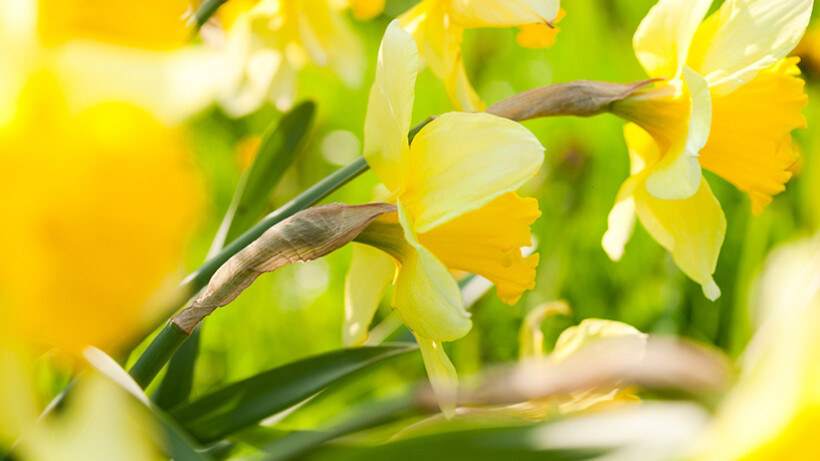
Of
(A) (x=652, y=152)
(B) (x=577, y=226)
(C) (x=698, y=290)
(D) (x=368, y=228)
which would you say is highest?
(D) (x=368, y=228)

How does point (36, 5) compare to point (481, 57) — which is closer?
point (36, 5)

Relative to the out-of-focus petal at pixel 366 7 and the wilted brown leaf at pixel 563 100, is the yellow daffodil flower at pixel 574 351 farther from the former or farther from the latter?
the out-of-focus petal at pixel 366 7

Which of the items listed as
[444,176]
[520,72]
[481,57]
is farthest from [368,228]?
[481,57]

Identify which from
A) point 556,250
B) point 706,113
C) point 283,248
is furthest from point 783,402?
point 556,250

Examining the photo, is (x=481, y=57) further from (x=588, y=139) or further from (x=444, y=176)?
(x=444, y=176)

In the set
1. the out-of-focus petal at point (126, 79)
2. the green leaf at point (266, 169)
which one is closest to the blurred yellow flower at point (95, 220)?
the out-of-focus petal at point (126, 79)

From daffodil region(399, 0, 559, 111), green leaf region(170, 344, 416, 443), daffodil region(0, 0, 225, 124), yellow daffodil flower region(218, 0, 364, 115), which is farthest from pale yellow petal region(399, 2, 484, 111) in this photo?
daffodil region(0, 0, 225, 124)

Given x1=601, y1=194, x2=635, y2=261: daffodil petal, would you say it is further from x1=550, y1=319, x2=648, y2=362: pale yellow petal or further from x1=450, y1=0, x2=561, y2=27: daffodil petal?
x1=450, y1=0, x2=561, y2=27: daffodil petal
